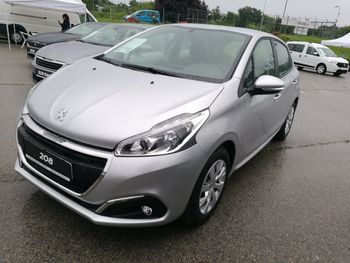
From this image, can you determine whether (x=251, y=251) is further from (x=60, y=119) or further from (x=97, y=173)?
(x=60, y=119)

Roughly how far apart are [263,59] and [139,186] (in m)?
2.23

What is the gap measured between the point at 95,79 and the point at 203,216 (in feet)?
4.87

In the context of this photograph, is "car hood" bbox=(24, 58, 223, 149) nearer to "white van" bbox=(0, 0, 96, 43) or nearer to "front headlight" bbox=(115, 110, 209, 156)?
"front headlight" bbox=(115, 110, 209, 156)

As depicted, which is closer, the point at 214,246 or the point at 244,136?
the point at 214,246

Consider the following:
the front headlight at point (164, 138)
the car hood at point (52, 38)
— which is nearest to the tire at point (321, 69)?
the car hood at point (52, 38)

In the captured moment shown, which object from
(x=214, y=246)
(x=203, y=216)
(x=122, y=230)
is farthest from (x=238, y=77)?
(x=122, y=230)

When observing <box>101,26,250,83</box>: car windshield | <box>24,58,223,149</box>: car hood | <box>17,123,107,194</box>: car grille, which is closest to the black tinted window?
<box>101,26,250,83</box>: car windshield

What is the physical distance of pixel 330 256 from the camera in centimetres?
272

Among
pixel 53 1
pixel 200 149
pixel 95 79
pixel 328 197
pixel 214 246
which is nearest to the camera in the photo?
pixel 200 149

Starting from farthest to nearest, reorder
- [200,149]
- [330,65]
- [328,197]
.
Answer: [330,65]
[328,197]
[200,149]

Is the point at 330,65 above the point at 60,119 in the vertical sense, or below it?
below

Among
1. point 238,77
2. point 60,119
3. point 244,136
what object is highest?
point 238,77

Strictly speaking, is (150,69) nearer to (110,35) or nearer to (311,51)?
(110,35)

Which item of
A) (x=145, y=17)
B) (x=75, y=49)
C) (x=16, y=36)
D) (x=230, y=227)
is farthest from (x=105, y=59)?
(x=145, y=17)
